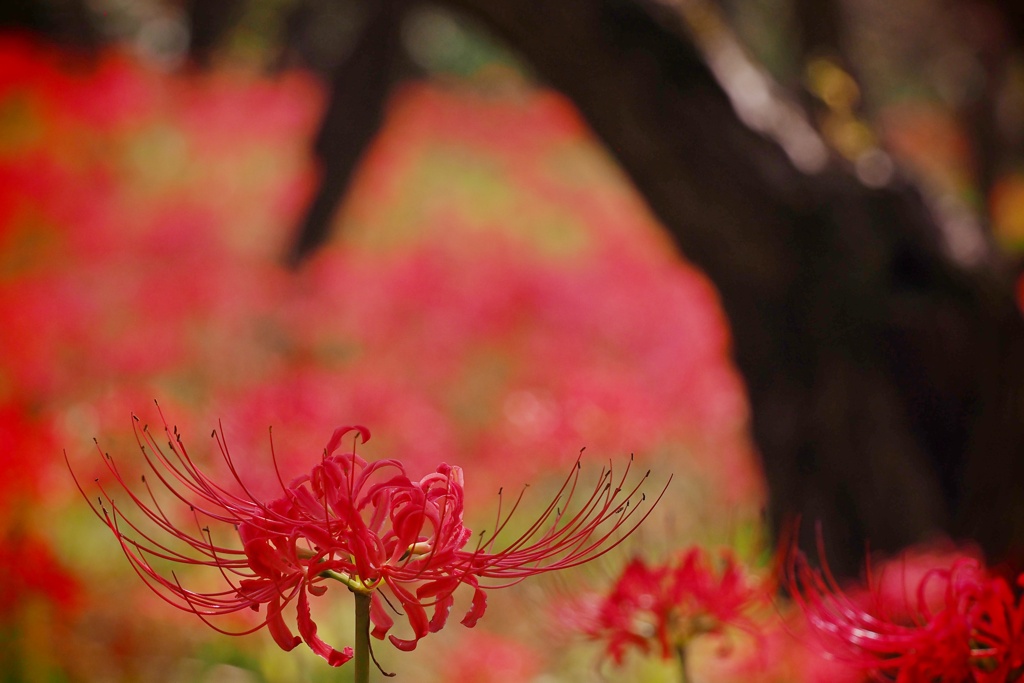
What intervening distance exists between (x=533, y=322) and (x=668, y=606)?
310cm

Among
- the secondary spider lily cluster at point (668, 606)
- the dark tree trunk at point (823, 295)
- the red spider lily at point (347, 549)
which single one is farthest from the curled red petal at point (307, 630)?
the dark tree trunk at point (823, 295)

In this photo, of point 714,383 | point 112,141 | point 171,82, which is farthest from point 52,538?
point 171,82

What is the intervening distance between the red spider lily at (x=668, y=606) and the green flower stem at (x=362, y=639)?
1.21 feet

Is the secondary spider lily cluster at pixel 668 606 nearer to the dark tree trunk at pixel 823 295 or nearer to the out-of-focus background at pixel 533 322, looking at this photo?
the out-of-focus background at pixel 533 322

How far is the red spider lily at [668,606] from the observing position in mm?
986

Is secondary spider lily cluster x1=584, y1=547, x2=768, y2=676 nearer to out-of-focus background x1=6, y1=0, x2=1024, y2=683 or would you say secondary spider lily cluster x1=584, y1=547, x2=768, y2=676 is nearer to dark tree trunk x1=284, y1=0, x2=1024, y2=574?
out-of-focus background x1=6, y1=0, x2=1024, y2=683

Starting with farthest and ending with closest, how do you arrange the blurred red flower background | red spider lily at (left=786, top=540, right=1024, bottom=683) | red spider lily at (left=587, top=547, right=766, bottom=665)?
the blurred red flower background, red spider lily at (left=587, top=547, right=766, bottom=665), red spider lily at (left=786, top=540, right=1024, bottom=683)

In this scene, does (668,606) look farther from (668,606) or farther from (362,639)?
(362,639)

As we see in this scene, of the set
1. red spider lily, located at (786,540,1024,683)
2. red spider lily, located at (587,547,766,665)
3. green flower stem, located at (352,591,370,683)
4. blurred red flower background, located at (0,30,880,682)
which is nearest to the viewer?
green flower stem, located at (352,591,370,683)

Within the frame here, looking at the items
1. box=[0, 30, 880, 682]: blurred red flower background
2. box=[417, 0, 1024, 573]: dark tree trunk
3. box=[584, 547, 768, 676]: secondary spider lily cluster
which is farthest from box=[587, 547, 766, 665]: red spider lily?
box=[417, 0, 1024, 573]: dark tree trunk

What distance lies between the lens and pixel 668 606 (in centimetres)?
99

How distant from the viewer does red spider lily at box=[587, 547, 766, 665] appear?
99 centimetres

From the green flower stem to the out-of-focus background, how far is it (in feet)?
1.35

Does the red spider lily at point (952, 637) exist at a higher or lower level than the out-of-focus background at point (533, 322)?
lower
